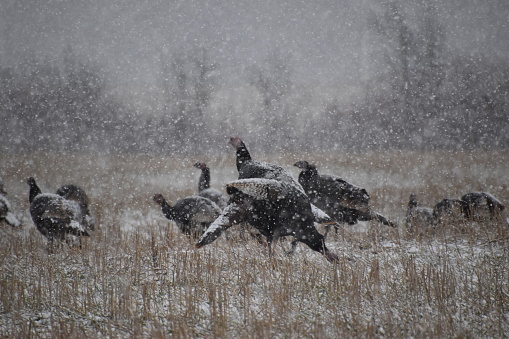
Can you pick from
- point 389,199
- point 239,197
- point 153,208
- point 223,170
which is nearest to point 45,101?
point 223,170

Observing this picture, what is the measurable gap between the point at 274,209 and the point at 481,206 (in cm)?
460

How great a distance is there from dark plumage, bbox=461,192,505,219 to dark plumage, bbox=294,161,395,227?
5.73 ft

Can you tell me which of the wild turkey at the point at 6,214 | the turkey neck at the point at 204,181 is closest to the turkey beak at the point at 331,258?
the turkey neck at the point at 204,181

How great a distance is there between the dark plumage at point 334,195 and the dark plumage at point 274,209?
2.13 metres

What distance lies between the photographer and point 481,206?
21.2ft

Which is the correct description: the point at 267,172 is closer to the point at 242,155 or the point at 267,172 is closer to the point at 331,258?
the point at 242,155

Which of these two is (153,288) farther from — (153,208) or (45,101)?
(45,101)

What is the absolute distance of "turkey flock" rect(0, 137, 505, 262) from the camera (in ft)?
12.8

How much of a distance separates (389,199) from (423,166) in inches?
235

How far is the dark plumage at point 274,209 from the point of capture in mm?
3871

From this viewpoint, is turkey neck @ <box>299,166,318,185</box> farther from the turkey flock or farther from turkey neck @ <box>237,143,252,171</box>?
turkey neck @ <box>237,143,252,171</box>

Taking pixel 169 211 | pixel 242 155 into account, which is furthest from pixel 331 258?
pixel 169 211

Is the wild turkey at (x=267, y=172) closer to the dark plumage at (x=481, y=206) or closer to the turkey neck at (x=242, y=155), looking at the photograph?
the turkey neck at (x=242, y=155)

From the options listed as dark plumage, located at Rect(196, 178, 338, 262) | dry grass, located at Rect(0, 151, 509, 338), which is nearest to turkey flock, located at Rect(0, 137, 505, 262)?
dark plumage, located at Rect(196, 178, 338, 262)
